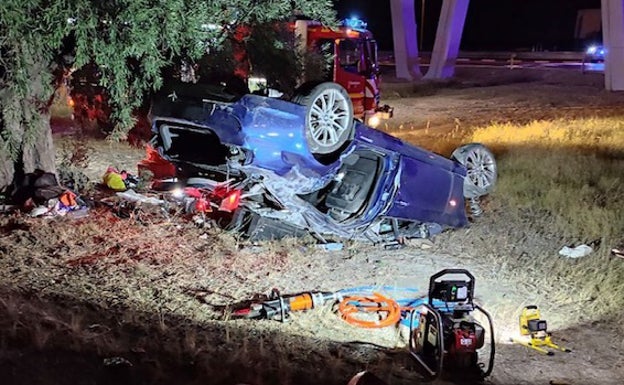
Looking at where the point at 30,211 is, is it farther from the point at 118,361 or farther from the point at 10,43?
the point at 118,361

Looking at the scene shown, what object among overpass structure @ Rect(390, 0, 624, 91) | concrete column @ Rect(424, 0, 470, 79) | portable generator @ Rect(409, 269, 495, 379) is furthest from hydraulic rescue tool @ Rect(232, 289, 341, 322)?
concrete column @ Rect(424, 0, 470, 79)

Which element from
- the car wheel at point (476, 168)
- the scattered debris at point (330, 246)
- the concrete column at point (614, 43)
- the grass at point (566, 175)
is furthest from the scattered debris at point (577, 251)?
the concrete column at point (614, 43)

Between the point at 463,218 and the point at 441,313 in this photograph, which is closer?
the point at 441,313

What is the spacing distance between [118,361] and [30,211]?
410cm

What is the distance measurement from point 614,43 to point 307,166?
72.9 feet

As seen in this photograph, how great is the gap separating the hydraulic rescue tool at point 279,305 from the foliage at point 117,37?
268 cm

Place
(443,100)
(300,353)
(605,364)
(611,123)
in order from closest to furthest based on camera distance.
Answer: (300,353), (605,364), (611,123), (443,100)

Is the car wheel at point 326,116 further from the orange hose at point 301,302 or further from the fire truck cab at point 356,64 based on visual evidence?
the fire truck cab at point 356,64

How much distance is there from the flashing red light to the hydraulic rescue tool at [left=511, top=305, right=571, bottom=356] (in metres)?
2.99

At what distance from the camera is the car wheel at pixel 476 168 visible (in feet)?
28.5

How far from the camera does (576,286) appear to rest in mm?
6598

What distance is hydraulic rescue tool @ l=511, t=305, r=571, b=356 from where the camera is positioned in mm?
5152

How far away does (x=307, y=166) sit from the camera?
20.3 ft

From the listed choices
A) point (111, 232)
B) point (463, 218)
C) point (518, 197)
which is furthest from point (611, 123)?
point (111, 232)
